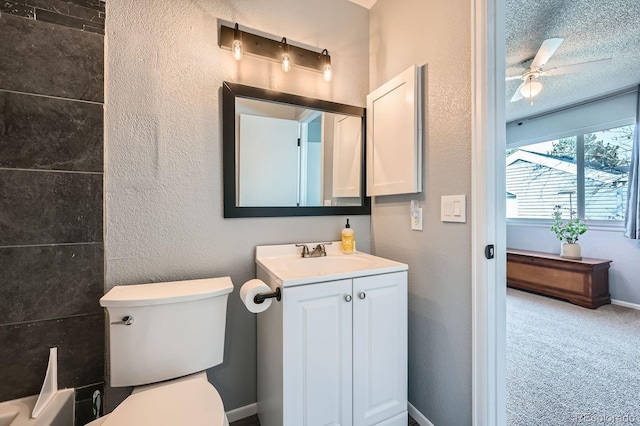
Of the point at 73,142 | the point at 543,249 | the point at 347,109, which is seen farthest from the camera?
the point at 543,249

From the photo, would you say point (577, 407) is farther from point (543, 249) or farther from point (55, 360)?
point (543, 249)

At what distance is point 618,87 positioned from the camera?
312 centimetres

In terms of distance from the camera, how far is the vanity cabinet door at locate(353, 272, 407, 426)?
1177 mm

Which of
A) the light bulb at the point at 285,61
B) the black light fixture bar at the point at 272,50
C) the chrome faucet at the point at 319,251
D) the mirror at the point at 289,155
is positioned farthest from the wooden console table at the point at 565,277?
the light bulb at the point at 285,61

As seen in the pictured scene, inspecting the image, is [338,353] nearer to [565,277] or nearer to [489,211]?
[489,211]

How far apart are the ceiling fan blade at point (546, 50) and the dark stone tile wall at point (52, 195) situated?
2909 mm

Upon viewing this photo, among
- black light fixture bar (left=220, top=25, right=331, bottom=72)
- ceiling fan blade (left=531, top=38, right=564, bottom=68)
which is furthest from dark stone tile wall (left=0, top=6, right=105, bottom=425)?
ceiling fan blade (left=531, top=38, right=564, bottom=68)

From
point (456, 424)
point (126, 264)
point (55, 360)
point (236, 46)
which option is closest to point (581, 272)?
point (456, 424)

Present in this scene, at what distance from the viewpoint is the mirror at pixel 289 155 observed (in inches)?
57.8

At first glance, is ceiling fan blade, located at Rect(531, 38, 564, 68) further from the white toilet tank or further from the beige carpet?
the white toilet tank

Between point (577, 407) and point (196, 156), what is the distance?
2.54 meters

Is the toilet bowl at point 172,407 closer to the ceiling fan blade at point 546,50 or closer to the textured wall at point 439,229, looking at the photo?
the textured wall at point 439,229

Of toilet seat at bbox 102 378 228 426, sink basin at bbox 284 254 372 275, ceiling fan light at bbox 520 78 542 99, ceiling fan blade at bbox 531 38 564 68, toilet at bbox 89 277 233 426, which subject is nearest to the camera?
toilet seat at bbox 102 378 228 426

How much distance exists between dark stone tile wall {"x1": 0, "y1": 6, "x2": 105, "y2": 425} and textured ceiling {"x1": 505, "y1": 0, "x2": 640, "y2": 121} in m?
2.64
